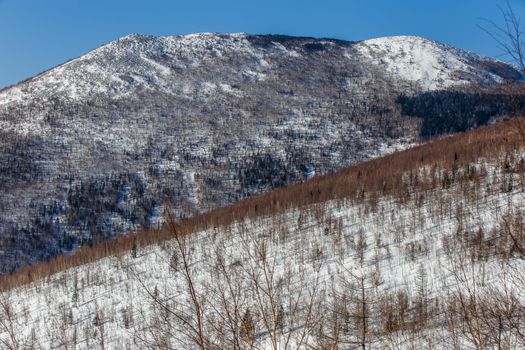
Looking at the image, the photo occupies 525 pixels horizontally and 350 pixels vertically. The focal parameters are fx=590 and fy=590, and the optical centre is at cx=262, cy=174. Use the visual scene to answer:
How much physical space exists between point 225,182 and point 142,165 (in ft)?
54.4

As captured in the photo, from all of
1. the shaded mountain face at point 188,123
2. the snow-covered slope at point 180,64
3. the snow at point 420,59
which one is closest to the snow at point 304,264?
the shaded mountain face at point 188,123

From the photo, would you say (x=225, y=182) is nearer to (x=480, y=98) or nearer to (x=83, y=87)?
(x=83, y=87)

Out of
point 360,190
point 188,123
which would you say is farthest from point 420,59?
point 360,190

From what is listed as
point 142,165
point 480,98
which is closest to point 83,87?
point 142,165

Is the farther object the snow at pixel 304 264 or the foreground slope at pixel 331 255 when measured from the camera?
the snow at pixel 304 264

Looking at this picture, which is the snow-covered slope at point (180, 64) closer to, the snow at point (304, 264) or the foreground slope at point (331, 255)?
the foreground slope at point (331, 255)

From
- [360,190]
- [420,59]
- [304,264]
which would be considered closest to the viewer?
[304,264]

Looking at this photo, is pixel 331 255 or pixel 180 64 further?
pixel 180 64

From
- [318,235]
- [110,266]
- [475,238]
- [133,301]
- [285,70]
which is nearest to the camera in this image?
[475,238]

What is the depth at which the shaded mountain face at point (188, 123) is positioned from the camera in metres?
97.0

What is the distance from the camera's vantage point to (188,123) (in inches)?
5039

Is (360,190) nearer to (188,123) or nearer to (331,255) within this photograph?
(331,255)

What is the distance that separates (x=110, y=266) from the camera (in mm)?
35406

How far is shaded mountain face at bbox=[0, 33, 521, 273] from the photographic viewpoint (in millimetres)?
97000
